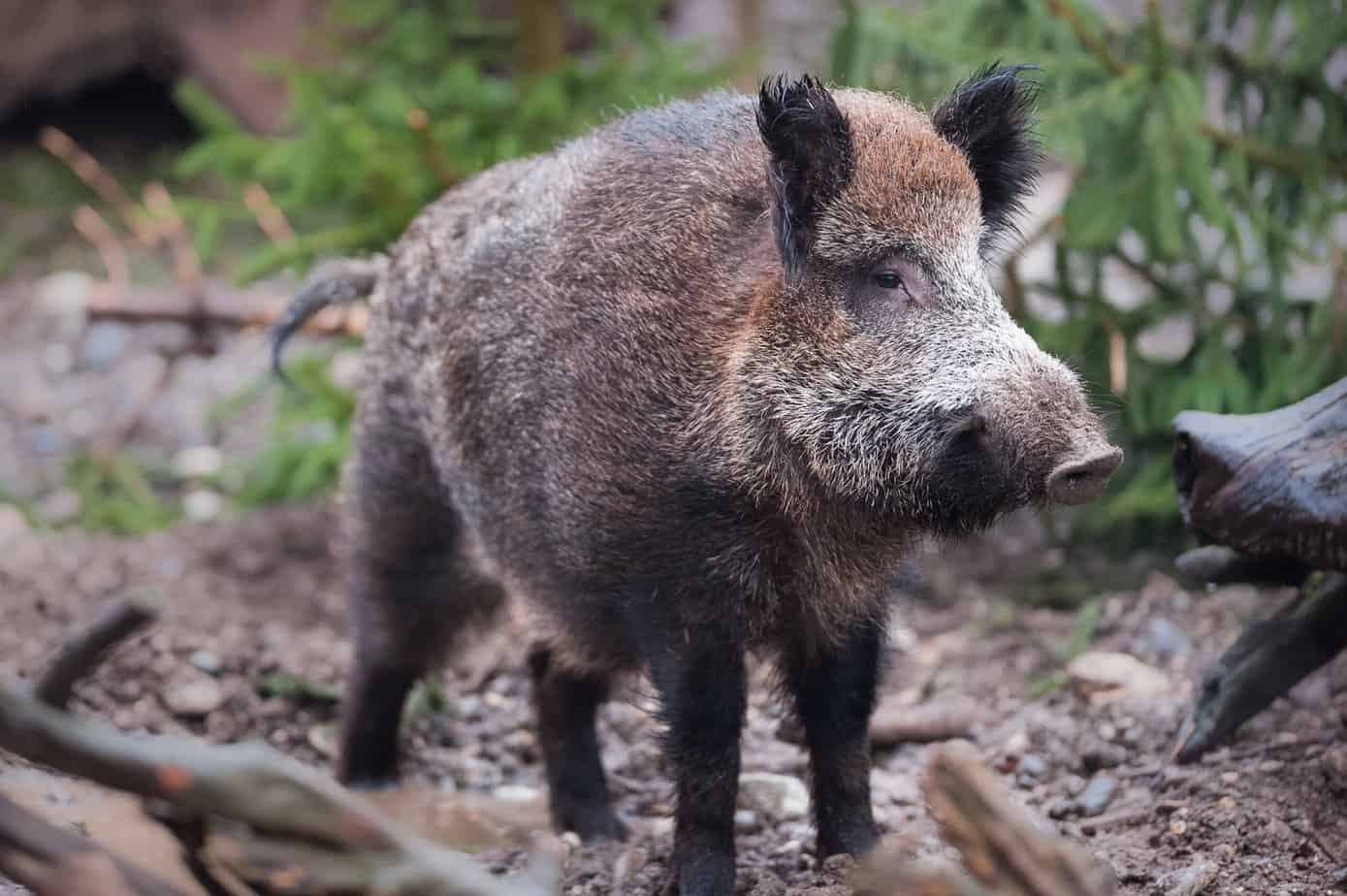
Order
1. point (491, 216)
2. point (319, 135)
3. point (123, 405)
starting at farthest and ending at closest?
point (123, 405), point (319, 135), point (491, 216)

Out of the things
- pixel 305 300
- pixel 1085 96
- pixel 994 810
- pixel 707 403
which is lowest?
pixel 994 810

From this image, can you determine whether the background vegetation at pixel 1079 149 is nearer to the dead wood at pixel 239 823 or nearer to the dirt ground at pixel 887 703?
the dirt ground at pixel 887 703

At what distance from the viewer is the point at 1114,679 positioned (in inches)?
196

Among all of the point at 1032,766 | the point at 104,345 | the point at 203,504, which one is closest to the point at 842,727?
the point at 1032,766

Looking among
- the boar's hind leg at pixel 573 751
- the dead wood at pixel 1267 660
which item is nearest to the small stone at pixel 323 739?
the boar's hind leg at pixel 573 751

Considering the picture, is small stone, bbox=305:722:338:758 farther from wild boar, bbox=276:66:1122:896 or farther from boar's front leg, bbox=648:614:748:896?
boar's front leg, bbox=648:614:748:896

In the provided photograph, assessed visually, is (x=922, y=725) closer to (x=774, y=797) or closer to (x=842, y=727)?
(x=774, y=797)

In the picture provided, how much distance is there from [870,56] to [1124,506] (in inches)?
81.6

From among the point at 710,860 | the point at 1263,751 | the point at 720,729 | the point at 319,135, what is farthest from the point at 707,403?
the point at 319,135

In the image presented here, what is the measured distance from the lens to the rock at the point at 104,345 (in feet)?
33.8

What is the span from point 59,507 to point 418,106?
344 cm

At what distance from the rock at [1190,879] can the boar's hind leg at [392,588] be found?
2271 millimetres

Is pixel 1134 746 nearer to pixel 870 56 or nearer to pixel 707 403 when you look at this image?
pixel 707 403

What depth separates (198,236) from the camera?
691 cm
